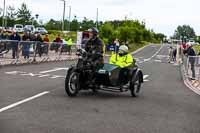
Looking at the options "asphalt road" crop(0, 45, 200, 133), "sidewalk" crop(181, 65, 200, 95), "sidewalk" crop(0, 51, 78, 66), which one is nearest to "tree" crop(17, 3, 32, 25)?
"sidewalk" crop(0, 51, 78, 66)

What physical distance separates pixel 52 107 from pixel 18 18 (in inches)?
3972

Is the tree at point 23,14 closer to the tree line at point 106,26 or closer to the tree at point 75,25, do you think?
the tree line at point 106,26

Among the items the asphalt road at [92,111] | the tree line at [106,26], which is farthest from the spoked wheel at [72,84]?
the tree line at [106,26]

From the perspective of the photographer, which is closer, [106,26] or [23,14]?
[106,26]

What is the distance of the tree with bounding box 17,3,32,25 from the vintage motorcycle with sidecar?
312 feet

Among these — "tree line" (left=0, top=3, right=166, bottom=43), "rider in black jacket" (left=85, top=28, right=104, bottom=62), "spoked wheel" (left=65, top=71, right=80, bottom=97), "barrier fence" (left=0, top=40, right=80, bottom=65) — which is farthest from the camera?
"tree line" (left=0, top=3, right=166, bottom=43)

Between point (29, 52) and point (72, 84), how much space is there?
14.7 meters

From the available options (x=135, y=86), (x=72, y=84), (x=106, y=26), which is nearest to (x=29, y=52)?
(x=135, y=86)

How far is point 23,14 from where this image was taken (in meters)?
109

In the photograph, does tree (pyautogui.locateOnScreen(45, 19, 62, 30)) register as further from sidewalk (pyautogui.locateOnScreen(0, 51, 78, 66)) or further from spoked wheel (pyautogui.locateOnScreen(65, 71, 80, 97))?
spoked wheel (pyautogui.locateOnScreen(65, 71, 80, 97))

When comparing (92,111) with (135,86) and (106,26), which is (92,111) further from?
(106,26)

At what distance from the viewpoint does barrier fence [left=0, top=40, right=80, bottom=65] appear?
78.2 feet

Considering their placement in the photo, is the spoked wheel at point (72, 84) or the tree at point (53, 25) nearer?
the spoked wheel at point (72, 84)

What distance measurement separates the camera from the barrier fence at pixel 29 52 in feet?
78.2
